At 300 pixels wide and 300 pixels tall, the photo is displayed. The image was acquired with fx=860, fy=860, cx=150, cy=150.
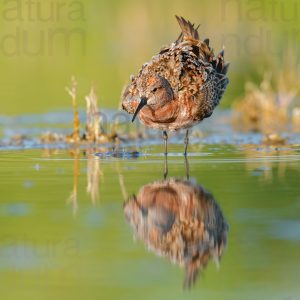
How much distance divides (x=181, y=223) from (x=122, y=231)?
43 cm

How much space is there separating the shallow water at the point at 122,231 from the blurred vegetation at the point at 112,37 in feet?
31.1

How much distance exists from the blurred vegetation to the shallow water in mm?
9469

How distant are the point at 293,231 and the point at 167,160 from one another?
3902 mm

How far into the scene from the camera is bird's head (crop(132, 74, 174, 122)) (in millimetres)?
9508

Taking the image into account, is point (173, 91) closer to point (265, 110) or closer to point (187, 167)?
point (187, 167)

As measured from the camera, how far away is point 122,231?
605 cm

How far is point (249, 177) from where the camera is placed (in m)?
8.26

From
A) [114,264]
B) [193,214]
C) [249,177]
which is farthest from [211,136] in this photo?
[114,264]

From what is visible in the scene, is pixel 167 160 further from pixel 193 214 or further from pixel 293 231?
pixel 293 231

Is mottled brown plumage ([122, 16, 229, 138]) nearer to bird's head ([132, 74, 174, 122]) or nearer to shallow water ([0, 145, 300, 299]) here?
bird's head ([132, 74, 174, 122])

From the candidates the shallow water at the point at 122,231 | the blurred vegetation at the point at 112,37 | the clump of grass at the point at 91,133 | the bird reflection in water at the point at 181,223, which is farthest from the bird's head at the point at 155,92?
the blurred vegetation at the point at 112,37

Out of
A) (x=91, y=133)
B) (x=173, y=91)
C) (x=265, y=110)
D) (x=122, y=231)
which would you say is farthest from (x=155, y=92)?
(x=265, y=110)

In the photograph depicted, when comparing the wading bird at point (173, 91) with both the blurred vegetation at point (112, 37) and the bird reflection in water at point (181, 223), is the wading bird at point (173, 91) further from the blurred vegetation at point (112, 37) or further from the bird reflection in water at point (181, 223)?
the blurred vegetation at point (112, 37)

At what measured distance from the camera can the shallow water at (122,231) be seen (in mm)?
4768
